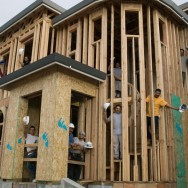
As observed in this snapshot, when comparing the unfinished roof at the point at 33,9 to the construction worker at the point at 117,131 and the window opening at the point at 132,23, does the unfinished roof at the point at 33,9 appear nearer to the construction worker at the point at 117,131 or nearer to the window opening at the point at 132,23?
the window opening at the point at 132,23

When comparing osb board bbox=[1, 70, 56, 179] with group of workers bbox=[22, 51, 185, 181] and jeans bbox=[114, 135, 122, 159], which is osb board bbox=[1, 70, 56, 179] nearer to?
group of workers bbox=[22, 51, 185, 181]

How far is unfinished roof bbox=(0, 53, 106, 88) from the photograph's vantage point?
30.0ft

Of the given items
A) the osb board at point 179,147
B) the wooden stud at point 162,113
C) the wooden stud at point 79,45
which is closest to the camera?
the wooden stud at point 162,113

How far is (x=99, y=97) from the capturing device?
10578 mm

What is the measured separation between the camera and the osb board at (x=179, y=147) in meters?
10.1

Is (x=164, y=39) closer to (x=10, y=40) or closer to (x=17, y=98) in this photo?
(x=17, y=98)

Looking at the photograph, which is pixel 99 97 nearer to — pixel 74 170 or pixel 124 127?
pixel 124 127

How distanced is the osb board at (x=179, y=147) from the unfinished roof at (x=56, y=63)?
2.94m

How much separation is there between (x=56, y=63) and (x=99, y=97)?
7.41 ft

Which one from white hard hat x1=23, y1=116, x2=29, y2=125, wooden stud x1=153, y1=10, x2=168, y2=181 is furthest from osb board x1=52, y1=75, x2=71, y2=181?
wooden stud x1=153, y1=10, x2=168, y2=181

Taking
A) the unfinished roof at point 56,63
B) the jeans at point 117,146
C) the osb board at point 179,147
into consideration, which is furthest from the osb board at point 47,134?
the osb board at point 179,147

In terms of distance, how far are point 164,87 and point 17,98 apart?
5.47 meters

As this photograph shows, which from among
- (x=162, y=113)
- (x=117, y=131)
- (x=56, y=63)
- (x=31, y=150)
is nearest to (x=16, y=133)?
(x=31, y=150)

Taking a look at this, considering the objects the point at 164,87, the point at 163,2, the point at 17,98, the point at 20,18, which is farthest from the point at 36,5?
the point at 164,87
